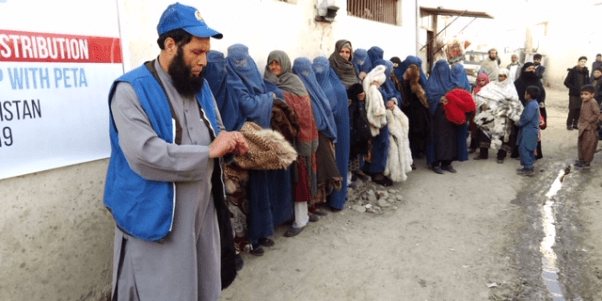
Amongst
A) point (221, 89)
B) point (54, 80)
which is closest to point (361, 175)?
point (221, 89)

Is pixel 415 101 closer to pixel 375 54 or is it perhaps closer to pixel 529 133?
pixel 375 54

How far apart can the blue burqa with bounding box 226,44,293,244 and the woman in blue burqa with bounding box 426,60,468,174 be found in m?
3.16

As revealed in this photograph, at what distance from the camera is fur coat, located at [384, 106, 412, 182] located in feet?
18.1

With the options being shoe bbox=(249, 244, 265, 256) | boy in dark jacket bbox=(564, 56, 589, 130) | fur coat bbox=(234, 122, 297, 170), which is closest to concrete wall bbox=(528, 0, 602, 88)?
boy in dark jacket bbox=(564, 56, 589, 130)

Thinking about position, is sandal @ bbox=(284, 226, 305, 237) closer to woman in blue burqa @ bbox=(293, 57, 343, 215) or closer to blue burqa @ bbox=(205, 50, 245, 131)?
woman in blue burqa @ bbox=(293, 57, 343, 215)

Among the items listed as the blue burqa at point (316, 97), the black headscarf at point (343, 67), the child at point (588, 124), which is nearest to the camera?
the blue burqa at point (316, 97)

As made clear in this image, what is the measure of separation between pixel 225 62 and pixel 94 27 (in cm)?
110

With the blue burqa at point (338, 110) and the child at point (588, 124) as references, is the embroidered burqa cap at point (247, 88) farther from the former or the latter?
the child at point (588, 124)

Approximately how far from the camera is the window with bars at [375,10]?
21.7 ft

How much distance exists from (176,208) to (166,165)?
26 cm

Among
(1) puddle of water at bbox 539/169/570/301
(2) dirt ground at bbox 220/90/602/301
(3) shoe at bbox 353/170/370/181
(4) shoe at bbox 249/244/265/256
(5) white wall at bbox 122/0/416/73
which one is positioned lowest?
(1) puddle of water at bbox 539/169/570/301

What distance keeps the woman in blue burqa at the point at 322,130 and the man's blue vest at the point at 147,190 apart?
259 centimetres

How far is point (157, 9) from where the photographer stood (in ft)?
10.2

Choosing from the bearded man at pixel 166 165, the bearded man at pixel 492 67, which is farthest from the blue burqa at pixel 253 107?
the bearded man at pixel 492 67
